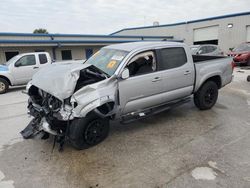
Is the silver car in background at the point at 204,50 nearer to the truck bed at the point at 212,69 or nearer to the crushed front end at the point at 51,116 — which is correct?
the truck bed at the point at 212,69

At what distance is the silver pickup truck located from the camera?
388 cm

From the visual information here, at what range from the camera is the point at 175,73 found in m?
5.15

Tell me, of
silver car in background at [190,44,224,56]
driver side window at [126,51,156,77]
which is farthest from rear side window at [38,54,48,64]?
silver car in background at [190,44,224,56]

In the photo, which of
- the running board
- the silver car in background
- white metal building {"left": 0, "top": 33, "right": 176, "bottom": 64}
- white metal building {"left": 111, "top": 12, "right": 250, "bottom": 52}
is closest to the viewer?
the running board

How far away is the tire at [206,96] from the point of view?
5.98 metres

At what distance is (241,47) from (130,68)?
15274 millimetres

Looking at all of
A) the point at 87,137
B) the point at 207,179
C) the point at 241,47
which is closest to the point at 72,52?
the point at 241,47

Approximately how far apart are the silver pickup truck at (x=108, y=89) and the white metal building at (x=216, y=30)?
65.5 ft

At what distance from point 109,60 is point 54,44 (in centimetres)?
1610

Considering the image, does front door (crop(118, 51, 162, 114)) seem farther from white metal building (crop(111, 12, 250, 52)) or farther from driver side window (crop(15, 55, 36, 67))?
white metal building (crop(111, 12, 250, 52))

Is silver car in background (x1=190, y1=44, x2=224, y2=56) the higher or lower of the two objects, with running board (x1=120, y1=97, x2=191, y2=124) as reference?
higher

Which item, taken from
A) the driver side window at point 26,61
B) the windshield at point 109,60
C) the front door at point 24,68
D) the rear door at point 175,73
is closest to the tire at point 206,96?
the rear door at point 175,73

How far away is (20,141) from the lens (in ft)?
15.3

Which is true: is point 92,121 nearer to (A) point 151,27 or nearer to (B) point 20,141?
(B) point 20,141
